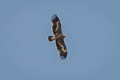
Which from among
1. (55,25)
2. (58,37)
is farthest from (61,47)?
(55,25)

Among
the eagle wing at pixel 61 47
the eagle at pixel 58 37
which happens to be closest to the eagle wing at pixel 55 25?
the eagle at pixel 58 37

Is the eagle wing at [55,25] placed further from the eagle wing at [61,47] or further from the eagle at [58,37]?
the eagle wing at [61,47]

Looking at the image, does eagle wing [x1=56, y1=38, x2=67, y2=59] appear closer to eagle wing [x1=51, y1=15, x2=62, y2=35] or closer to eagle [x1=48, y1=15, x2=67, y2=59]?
eagle [x1=48, y1=15, x2=67, y2=59]

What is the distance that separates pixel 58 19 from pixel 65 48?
2.99m

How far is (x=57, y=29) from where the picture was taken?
244 ft

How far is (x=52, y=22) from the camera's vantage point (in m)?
74.1

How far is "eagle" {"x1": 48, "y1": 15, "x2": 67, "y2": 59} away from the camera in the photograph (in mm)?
74125

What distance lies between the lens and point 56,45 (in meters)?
74.9

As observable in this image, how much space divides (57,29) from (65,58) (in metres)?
3.07

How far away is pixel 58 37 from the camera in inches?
2936

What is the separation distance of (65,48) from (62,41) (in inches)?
29.8

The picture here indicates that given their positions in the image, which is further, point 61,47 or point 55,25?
point 61,47

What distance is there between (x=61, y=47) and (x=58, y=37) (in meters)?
1.12

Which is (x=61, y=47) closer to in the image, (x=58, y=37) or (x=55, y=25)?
(x=58, y=37)
